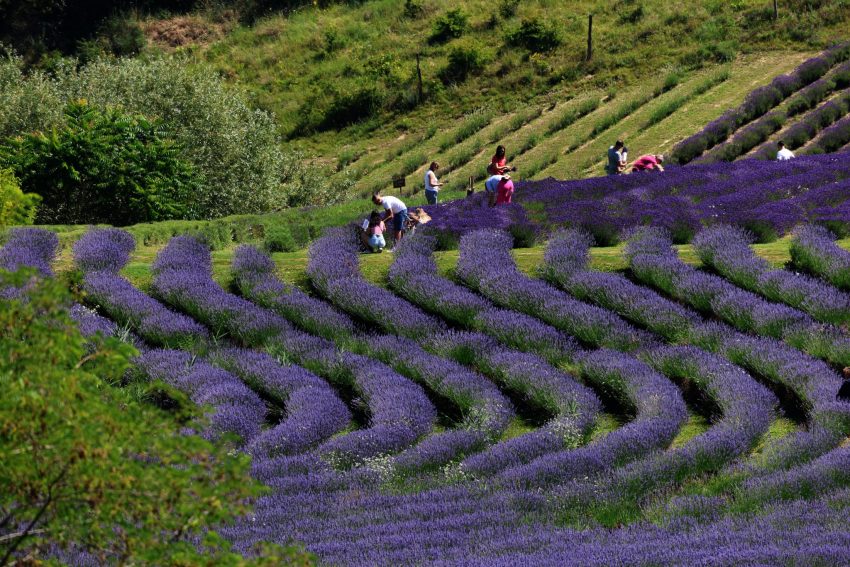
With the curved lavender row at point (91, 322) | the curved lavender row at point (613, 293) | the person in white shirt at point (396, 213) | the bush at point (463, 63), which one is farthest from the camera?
the bush at point (463, 63)

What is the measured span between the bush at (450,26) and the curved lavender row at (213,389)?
119 ft

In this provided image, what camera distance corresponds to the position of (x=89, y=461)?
5840 millimetres

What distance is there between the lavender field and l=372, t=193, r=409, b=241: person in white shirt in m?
0.71

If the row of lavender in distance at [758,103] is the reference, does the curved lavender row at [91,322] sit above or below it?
above

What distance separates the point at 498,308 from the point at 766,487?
707 cm

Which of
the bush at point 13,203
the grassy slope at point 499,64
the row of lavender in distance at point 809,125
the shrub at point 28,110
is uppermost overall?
the bush at point 13,203

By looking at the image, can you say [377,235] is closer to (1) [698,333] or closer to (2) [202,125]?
(1) [698,333]

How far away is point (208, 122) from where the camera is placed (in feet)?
116

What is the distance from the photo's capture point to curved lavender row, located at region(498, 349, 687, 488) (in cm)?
1208

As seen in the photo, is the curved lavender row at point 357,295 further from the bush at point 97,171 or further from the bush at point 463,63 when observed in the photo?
the bush at point 463,63

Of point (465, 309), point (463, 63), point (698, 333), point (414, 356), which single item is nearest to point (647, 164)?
point (465, 309)

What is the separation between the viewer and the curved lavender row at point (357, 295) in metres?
17.2

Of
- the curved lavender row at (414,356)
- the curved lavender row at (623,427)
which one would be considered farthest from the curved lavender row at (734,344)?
the curved lavender row at (414,356)

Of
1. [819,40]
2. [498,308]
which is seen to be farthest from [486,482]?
[819,40]
